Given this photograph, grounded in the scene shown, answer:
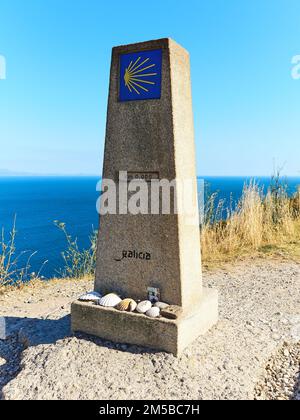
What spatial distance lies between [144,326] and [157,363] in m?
0.29

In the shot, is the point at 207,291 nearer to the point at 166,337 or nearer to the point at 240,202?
the point at 166,337

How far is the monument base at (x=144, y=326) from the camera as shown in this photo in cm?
270

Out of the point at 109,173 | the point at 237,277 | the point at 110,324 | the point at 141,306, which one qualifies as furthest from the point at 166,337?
the point at 237,277

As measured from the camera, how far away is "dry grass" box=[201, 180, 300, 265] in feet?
20.9

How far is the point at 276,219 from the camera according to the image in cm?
744

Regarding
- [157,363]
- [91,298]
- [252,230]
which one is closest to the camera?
[157,363]

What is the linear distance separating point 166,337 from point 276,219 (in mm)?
5373

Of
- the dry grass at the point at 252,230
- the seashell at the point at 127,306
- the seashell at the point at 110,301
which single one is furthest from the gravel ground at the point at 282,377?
the dry grass at the point at 252,230

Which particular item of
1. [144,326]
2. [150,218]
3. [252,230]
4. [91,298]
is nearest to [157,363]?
[144,326]

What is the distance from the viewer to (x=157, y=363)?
103 inches

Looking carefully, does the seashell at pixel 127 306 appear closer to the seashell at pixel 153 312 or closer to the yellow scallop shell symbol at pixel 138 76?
the seashell at pixel 153 312

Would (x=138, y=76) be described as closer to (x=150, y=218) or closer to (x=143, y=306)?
(x=150, y=218)

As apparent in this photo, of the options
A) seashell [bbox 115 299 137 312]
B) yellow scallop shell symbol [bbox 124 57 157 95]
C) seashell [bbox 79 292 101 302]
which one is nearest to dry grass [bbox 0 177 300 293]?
seashell [bbox 79 292 101 302]

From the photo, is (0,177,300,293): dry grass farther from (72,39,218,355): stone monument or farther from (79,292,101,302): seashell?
(72,39,218,355): stone monument
